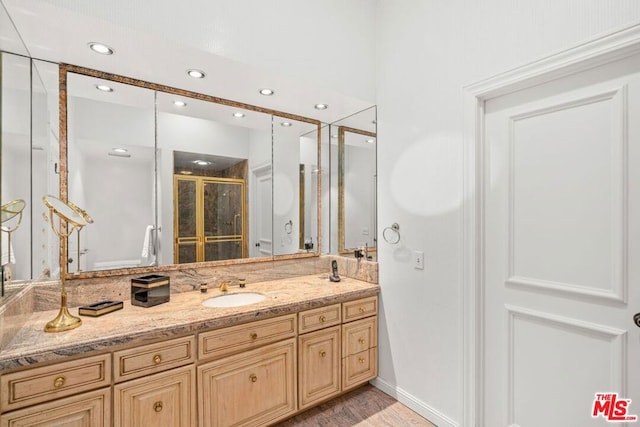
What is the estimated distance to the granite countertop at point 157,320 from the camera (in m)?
1.23

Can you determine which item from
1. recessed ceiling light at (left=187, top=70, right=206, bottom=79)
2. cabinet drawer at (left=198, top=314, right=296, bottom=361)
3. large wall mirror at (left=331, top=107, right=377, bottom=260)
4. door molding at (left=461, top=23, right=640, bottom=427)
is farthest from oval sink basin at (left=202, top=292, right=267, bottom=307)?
recessed ceiling light at (left=187, top=70, right=206, bottom=79)

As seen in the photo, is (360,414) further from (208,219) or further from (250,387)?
(208,219)

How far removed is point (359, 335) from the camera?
2252mm

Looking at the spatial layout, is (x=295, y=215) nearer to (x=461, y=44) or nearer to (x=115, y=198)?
(x=115, y=198)

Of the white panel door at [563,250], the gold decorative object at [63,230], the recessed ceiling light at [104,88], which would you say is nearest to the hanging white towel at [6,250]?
the gold decorative object at [63,230]

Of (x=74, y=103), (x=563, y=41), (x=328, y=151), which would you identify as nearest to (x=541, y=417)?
(x=563, y=41)

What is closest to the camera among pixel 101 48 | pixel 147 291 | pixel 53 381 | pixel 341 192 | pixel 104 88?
pixel 53 381

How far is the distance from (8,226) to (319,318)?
1.65m

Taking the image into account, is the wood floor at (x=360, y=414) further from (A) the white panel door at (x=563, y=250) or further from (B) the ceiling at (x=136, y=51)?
(B) the ceiling at (x=136, y=51)

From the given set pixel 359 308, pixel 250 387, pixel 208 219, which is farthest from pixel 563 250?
pixel 208 219

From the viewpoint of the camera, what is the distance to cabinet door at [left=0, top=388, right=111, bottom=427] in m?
1.18

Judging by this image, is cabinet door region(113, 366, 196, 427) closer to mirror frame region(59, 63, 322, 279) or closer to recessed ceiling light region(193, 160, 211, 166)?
mirror frame region(59, 63, 322, 279)

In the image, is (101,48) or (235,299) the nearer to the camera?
(101,48)

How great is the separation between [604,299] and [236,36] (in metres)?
2.31
